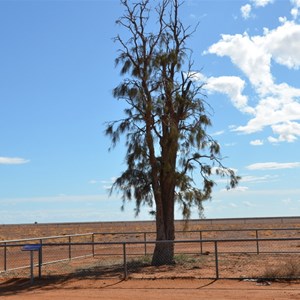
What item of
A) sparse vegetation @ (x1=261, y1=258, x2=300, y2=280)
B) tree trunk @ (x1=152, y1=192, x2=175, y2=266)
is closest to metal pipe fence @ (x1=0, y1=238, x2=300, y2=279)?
sparse vegetation @ (x1=261, y1=258, x2=300, y2=280)

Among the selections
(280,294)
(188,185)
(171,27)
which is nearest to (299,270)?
(280,294)

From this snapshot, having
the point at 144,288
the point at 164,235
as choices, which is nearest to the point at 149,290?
the point at 144,288

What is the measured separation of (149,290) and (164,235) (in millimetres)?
7028

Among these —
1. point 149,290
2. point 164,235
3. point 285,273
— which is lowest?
point 149,290

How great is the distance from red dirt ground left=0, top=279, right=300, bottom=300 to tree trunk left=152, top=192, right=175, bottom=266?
457cm

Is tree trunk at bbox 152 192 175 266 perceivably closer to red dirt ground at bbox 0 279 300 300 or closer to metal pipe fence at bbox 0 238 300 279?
metal pipe fence at bbox 0 238 300 279

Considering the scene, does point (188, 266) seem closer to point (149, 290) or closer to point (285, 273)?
point (285, 273)

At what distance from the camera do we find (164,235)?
21.5 metres

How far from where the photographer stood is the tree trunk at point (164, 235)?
2083 cm

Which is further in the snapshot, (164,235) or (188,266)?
(164,235)

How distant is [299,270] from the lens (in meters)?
15.6

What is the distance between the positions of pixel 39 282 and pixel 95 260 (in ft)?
25.9

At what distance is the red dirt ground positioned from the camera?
13297mm

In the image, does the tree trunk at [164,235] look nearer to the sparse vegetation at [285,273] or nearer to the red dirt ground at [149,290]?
the red dirt ground at [149,290]
